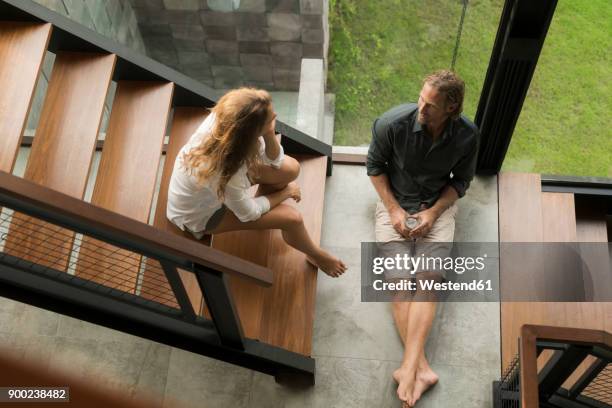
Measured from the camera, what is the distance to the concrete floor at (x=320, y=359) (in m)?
2.83

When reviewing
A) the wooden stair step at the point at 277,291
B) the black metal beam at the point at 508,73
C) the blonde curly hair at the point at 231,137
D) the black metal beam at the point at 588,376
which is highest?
the black metal beam at the point at 508,73

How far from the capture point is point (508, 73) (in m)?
2.96

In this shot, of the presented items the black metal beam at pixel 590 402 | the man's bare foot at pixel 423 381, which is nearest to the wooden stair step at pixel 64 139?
the man's bare foot at pixel 423 381

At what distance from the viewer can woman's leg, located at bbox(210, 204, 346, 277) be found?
271 centimetres

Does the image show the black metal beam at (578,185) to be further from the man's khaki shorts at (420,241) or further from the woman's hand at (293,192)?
the woman's hand at (293,192)

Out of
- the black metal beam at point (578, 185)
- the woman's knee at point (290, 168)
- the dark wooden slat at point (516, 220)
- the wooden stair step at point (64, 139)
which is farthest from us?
the black metal beam at point (578, 185)

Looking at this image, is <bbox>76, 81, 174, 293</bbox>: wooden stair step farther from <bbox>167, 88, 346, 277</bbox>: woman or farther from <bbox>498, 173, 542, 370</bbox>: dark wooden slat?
<bbox>498, 173, 542, 370</bbox>: dark wooden slat

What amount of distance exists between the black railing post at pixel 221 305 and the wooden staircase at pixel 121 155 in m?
0.17

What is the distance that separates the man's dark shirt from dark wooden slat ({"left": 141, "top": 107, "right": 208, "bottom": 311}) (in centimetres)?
84

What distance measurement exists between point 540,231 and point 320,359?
3.96 ft

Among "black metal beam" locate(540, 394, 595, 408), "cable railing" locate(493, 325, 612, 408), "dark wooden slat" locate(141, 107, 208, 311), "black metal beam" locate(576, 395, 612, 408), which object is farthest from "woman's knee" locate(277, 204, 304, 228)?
"black metal beam" locate(576, 395, 612, 408)

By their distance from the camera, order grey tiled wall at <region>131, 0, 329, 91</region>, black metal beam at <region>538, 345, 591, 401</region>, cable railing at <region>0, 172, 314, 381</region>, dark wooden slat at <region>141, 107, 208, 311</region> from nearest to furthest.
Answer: cable railing at <region>0, 172, 314, 381</region>, black metal beam at <region>538, 345, 591, 401</region>, dark wooden slat at <region>141, 107, 208, 311</region>, grey tiled wall at <region>131, 0, 329, 91</region>

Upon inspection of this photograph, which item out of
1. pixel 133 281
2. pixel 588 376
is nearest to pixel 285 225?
pixel 133 281

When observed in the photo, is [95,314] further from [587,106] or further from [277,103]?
[277,103]
